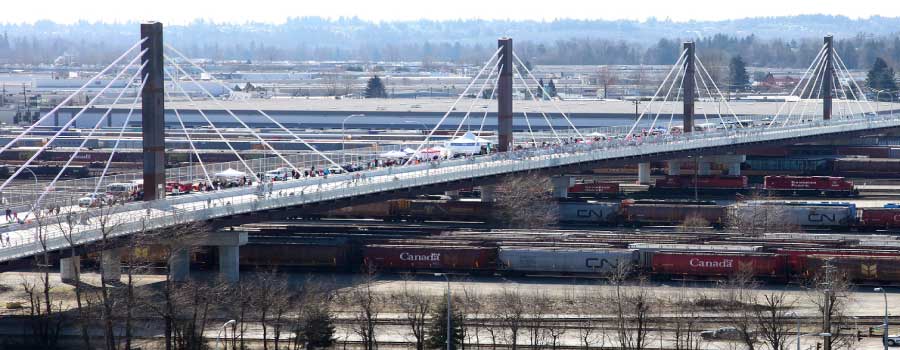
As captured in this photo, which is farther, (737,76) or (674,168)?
(737,76)

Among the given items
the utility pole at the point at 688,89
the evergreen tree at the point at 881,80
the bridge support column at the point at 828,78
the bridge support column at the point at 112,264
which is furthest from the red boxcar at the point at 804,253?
the evergreen tree at the point at 881,80

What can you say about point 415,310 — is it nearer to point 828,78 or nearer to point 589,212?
point 589,212

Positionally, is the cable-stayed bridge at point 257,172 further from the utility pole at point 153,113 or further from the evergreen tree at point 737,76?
the evergreen tree at point 737,76

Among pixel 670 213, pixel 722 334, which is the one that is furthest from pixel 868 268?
pixel 670 213

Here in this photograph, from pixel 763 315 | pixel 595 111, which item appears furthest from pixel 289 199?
pixel 595 111

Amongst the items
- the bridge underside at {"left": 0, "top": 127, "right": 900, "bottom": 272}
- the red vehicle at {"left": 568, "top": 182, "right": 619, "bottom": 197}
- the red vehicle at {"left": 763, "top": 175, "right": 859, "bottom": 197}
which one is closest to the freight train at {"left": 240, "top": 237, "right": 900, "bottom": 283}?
the bridge underside at {"left": 0, "top": 127, "right": 900, "bottom": 272}
